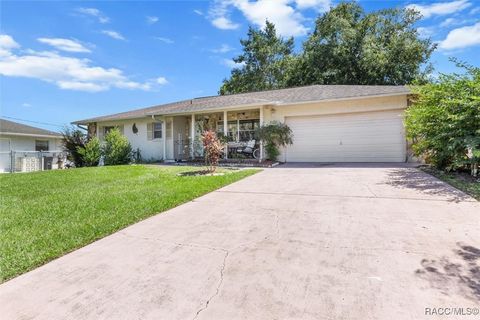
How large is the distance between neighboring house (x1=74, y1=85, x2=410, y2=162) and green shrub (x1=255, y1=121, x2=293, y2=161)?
0.43m

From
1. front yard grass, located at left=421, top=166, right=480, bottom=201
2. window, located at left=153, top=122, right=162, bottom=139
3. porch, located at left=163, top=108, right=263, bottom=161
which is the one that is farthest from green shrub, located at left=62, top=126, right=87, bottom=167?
front yard grass, located at left=421, top=166, right=480, bottom=201

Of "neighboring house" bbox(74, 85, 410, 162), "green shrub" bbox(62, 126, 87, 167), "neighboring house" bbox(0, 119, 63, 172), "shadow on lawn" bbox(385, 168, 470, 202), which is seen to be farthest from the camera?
"neighboring house" bbox(0, 119, 63, 172)

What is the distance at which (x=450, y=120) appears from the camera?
7.70 meters

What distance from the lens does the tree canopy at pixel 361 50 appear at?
23.3 meters

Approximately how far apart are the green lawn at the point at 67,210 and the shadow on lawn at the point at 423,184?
14.7ft

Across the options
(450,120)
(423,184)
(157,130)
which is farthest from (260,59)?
(423,184)

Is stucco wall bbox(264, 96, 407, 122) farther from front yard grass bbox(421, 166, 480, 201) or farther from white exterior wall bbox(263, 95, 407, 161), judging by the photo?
front yard grass bbox(421, 166, 480, 201)

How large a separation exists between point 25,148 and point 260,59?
78.8 ft

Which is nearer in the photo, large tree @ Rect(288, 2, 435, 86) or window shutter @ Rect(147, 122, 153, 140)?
window shutter @ Rect(147, 122, 153, 140)

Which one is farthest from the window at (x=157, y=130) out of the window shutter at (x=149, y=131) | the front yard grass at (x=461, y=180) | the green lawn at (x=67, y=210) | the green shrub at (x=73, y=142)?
the front yard grass at (x=461, y=180)

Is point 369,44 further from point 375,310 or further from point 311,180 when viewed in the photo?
point 375,310

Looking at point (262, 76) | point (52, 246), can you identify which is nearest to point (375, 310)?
point (52, 246)

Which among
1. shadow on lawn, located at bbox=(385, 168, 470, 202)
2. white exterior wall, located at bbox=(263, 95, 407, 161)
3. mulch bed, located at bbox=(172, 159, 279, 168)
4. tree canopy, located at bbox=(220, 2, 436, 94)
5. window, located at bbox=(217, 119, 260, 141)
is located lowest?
shadow on lawn, located at bbox=(385, 168, 470, 202)

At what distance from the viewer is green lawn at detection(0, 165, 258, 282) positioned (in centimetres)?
380
